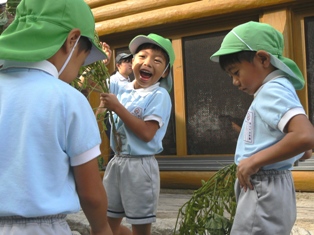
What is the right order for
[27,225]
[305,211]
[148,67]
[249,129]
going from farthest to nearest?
[305,211], [148,67], [249,129], [27,225]

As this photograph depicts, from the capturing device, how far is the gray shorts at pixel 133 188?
3.70 meters

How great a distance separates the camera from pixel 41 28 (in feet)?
6.28

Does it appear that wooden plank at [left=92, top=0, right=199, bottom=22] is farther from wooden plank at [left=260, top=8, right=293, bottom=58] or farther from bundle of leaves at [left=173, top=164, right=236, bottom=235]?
bundle of leaves at [left=173, top=164, right=236, bottom=235]

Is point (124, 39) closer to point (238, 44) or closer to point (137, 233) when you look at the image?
point (137, 233)

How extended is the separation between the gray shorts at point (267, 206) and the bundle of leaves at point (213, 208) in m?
0.25

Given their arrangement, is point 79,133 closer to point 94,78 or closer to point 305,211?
point 94,78

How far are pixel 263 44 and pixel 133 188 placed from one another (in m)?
1.42

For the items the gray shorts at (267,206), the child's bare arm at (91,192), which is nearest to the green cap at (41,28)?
the child's bare arm at (91,192)

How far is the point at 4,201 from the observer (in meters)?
1.83

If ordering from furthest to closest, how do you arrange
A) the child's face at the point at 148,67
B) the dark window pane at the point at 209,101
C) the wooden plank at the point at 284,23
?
the dark window pane at the point at 209,101
the wooden plank at the point at 284,23
the child's face at the point at 148,67

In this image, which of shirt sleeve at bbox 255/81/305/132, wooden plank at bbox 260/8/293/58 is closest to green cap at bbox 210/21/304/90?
shirt sleeve at bbox 255/81/305/132

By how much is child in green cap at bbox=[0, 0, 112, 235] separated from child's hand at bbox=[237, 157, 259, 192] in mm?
882

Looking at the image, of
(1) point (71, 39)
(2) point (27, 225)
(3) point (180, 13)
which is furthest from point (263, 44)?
(3) point (180, 13)

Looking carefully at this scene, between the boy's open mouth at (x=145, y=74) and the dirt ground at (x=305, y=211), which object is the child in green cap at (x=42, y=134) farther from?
the dirt ground at (x=305, y=211)
